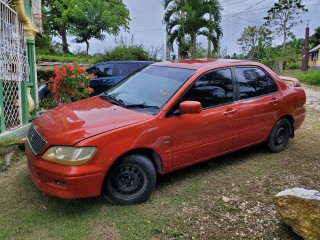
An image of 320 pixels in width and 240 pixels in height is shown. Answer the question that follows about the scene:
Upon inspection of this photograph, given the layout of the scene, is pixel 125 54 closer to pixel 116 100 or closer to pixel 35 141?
pixel 116 100

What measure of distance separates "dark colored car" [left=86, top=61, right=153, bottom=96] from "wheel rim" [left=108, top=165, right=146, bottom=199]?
718 cm

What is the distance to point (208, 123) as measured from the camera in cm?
404

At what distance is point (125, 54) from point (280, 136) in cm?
1201

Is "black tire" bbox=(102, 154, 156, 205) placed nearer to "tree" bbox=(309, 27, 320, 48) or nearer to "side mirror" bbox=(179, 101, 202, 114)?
"side mirror" bbox=(179, 101, 202, 114)

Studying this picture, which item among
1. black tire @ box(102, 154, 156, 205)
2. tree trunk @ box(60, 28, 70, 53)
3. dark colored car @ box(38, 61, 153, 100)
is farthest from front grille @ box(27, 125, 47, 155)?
tree trunk @ box(60, 28, 70, 53)

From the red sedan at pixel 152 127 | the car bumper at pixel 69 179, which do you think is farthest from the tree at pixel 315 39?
the car bumper at pixel 69 179

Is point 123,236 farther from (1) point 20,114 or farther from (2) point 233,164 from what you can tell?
(1) point 20,114

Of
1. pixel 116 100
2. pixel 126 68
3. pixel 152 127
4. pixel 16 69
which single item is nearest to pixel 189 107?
pixel 152 127

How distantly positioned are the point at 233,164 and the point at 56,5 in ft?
80.3

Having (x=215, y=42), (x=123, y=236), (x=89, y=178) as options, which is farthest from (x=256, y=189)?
(x=215, y=42)

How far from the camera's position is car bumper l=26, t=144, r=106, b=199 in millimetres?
3061

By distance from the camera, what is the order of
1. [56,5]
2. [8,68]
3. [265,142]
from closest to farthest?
1. [265,142]
2. [8,68]
3. [56,5]

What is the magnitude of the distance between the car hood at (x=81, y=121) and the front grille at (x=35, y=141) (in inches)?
1.8

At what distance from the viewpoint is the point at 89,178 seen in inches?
123
